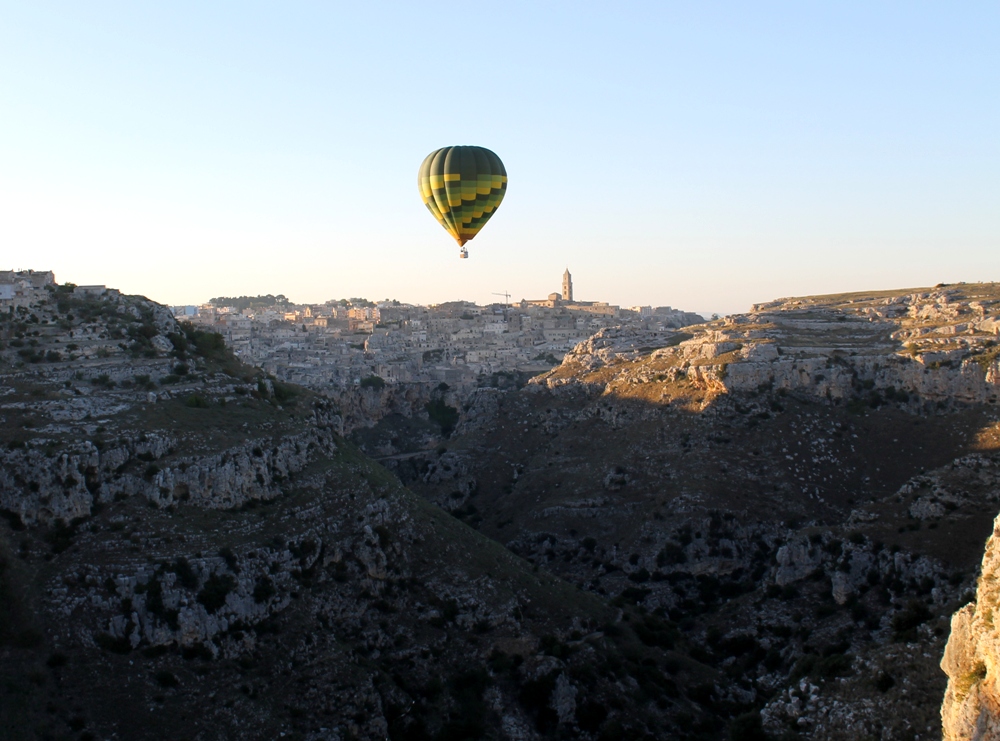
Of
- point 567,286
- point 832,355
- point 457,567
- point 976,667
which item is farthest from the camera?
point 567,286

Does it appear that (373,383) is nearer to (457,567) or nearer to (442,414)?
(442,414)

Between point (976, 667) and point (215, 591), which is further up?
point (976, 667)

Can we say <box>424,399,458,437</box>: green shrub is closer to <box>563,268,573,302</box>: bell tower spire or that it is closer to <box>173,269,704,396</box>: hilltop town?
<box>173,269,704,396</box>: hilltop town

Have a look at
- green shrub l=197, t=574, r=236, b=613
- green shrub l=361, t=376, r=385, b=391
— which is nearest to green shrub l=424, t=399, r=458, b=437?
green shrub l=361, t=376, r=385, b=391

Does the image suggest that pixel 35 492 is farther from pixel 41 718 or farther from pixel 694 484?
pixel 694 484

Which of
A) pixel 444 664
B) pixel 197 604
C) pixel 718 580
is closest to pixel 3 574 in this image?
pixel 197 604

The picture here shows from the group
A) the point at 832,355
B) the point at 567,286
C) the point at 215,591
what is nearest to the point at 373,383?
the point at 832,355

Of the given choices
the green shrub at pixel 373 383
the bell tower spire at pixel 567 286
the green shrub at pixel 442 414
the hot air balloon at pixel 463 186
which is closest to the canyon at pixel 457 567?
the hot air balloon at pixel 463 186
